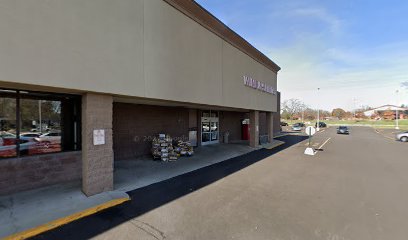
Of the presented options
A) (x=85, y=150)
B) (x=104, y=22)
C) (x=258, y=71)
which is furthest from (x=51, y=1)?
(x=258, y=71)

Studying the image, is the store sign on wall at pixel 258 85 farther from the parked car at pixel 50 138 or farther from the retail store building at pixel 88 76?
the parked car at pixel 50 138

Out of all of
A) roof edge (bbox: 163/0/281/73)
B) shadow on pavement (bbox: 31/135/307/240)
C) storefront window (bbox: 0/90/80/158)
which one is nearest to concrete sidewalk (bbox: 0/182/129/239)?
shadow on pavement (bbox: 31/135/307/240)

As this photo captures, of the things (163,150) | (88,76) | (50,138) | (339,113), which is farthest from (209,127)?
(339,113)

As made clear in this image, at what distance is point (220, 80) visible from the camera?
1213cm

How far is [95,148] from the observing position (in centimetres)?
643

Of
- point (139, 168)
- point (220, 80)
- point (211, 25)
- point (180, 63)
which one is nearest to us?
point (180, 63)

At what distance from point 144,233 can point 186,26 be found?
8.04m

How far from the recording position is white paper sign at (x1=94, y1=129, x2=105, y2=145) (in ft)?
21.0

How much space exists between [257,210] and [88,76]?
18.8 ft

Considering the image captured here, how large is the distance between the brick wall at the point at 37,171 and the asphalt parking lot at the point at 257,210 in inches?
104

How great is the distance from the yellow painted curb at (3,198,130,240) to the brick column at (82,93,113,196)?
2.81 feet

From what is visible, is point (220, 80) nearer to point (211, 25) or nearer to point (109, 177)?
point (211, 25)

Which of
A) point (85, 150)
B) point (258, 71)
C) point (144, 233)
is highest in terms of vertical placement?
point (258, 71)

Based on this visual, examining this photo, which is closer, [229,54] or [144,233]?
[144,233]
